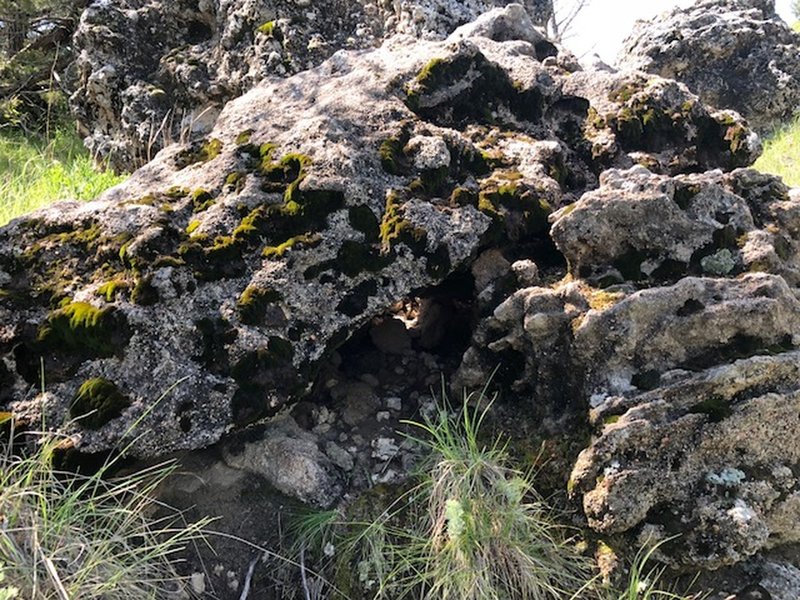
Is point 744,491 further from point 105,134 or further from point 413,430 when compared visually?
point 105,134

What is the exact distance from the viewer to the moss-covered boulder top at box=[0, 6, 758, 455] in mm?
2902

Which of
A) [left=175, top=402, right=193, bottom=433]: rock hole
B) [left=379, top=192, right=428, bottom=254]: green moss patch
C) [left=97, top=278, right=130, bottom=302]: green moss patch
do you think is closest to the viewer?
[left=175, top=402, right=193, bottom=433]: rock hole

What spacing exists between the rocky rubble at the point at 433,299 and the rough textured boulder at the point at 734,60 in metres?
4.95

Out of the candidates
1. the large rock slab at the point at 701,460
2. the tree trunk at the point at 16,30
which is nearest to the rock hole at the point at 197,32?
the tree trunk at the point at 16,30

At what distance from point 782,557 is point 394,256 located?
2.13m

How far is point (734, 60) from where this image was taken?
8438mm

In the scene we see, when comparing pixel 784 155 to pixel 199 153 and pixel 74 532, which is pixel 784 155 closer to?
pixel 199 153

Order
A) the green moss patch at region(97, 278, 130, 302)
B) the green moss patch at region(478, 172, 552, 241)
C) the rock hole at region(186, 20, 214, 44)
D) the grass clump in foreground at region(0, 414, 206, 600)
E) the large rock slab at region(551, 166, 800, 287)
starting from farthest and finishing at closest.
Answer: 1. the rock hole at region(186, 20, 214, 44)
2. the green moss patch at region(478, 172, 552, 241)
3. the large rock slab at region(551, 166, 800, 287)
4. the green moss patch at region(97, 278, 130, 302)
5. the grass clump in foreground at region(0, 414, 206, 600)

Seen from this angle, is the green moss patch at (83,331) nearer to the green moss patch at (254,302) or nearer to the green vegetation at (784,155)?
the green moss patch at (254,302)

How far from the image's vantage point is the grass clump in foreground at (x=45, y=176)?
526 centimetres

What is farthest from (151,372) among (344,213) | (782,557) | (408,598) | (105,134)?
(105,134)

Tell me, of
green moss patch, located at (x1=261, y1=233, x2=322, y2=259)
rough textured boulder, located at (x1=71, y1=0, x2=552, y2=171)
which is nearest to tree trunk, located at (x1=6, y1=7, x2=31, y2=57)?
rough textured boulder, located at (x1=71, y1=0, x2=552, y2=171)

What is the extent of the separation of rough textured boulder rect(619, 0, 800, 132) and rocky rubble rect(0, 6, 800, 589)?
4.95 m

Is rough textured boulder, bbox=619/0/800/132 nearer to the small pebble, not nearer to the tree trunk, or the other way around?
the small pebble
